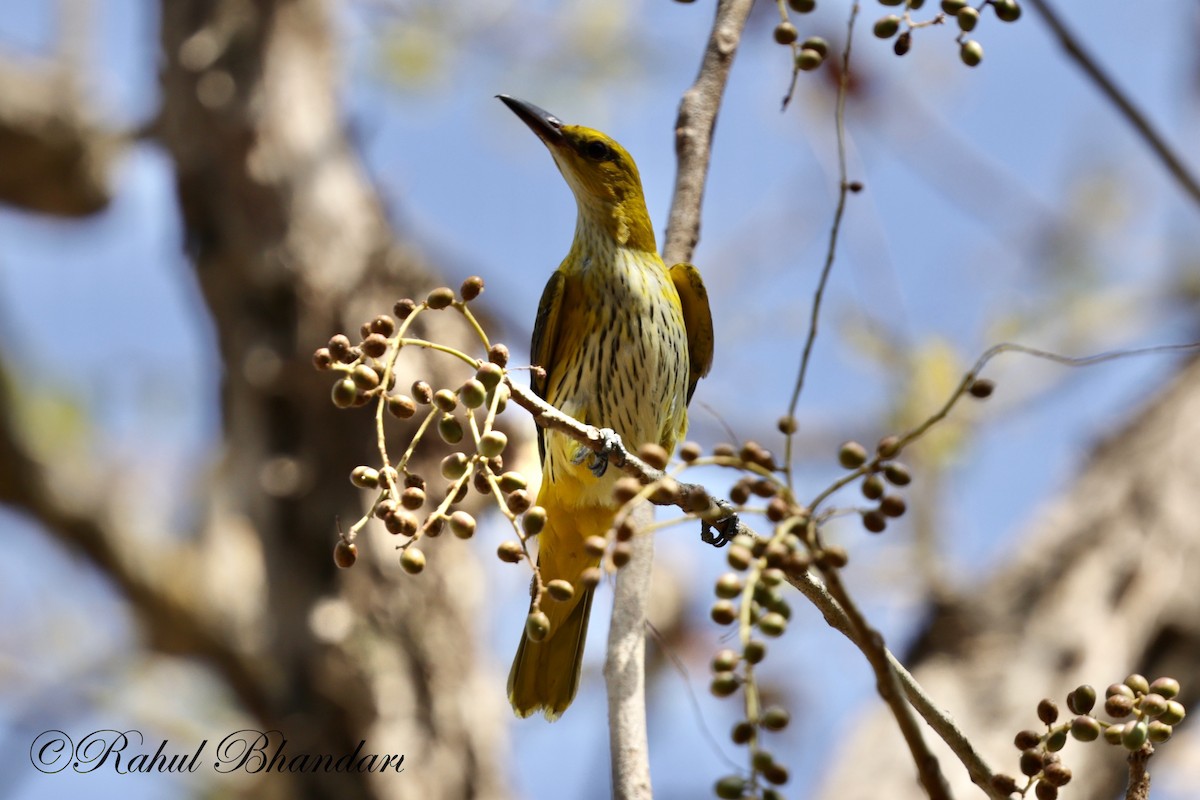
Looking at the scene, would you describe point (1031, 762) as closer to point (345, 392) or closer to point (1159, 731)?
point (1159, 731)

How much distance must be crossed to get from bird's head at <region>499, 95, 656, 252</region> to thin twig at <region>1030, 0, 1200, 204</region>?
1.42m

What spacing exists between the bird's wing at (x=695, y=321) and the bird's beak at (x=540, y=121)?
570mm

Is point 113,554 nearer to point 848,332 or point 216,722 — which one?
point 216,722

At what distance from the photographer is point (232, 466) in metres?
5.56

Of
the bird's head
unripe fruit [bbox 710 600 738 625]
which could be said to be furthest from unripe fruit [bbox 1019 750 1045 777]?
the bird's head

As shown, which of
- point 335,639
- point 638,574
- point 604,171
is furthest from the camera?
point 335,639

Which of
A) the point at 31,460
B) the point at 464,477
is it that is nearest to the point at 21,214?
the point at 31,460

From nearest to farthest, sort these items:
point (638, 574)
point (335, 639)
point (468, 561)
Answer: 1. point (638, 574)
2. point (335, 639)
3. point (468, 561)

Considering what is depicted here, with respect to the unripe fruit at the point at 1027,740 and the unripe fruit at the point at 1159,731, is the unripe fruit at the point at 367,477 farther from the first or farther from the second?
the unripe fruit at the point at 1159,731

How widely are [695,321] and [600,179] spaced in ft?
1.68

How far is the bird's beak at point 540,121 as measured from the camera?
3.25 metres

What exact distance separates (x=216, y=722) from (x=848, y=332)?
141 inches

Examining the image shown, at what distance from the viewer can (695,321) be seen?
3631 millimetres

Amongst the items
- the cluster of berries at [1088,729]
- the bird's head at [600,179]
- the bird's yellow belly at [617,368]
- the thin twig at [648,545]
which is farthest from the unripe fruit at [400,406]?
the bird's head at [600,179]
